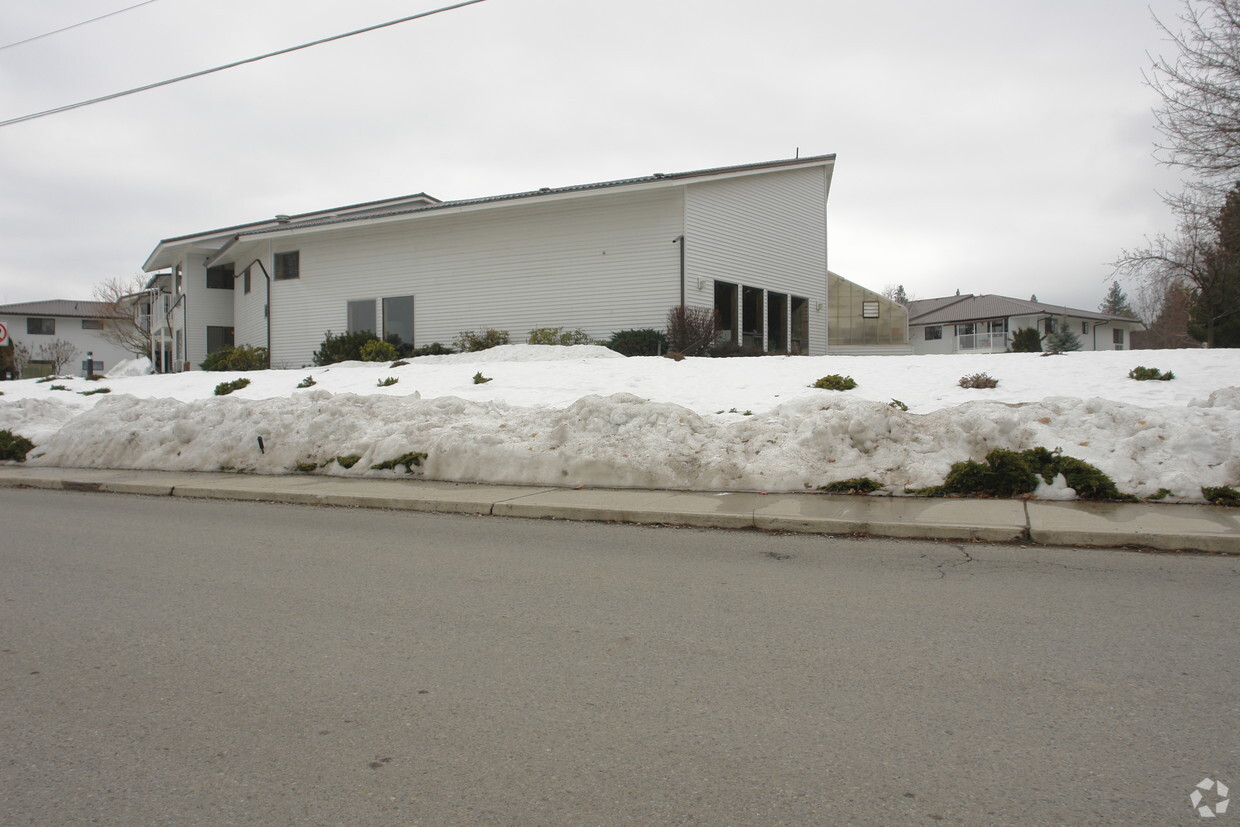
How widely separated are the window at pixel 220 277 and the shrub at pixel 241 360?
31.0 feet

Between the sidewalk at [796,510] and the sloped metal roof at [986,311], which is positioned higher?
the sloped metal roof at [986,311]

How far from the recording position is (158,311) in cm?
4675

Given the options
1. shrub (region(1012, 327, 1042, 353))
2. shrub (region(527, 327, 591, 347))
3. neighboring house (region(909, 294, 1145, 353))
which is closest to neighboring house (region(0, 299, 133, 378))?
shrub (region(527, 327, 591, 347))

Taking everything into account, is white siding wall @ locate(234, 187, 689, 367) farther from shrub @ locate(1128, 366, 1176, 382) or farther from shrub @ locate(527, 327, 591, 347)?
shrub @ locate(1128, 366, 1176, 382)

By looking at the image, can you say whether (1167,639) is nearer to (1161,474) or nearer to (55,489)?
(1161,474)

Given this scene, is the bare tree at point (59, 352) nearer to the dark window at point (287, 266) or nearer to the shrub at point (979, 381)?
the dark window at point (287, 266)

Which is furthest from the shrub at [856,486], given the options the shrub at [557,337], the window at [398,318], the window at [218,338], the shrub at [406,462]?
the window at [218,338]

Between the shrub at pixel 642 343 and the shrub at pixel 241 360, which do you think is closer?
the shrub at pixel 642 343

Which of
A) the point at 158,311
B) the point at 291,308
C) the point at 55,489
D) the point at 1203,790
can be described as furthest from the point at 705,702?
the point at 158,311

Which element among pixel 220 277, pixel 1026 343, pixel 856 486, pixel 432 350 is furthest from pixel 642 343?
pixel 220 277

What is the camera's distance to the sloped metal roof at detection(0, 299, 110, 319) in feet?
240

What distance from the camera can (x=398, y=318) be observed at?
2772 cm

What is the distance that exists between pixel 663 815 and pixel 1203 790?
79.3 inches

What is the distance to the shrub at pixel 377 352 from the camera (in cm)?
2430
